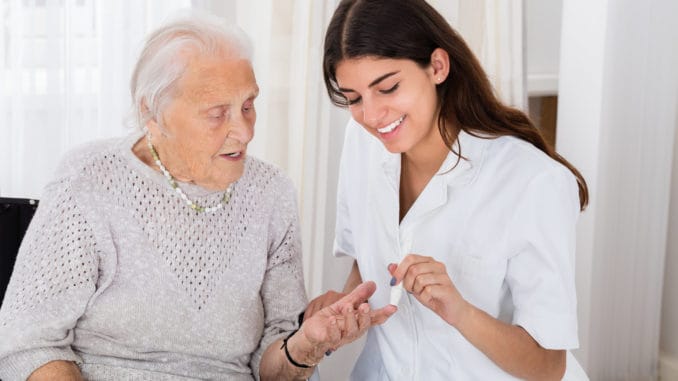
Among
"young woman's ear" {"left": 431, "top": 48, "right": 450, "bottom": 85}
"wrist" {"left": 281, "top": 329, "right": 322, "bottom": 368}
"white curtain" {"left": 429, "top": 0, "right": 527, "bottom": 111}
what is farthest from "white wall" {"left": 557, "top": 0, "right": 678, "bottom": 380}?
"wrist" {"left": 281, "top": 329, "right": 322, "bottom": 368}

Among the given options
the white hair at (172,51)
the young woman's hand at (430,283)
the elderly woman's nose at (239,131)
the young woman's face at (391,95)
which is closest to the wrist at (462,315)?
the young woman's hand at (430,283)

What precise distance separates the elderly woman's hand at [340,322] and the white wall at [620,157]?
1.28 m

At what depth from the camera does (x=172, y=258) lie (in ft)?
6.05

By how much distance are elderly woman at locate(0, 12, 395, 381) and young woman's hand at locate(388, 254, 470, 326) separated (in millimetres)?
121

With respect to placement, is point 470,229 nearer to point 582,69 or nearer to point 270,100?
point 270,100

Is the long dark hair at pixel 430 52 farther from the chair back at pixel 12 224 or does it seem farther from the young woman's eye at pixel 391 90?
the chair back at pixel 12 224

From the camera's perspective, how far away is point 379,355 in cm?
198

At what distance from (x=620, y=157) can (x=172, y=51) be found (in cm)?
159

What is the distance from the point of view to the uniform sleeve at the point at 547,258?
66.3 inches

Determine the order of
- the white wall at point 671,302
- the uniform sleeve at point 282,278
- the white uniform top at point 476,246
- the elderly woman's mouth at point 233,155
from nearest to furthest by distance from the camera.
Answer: the white uniform top at point 476,246 < the elderly woman's mouth at point 233,155 < the uniform sleeve at point 282,278 < the white wall at point 671,302

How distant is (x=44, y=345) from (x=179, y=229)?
34 cm

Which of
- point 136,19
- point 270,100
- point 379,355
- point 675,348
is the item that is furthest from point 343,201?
point 675,348

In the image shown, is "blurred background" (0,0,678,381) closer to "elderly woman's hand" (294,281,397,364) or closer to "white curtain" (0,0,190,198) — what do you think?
"white curtain" (0,0,190,198)

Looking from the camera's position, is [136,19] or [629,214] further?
[629,214]
